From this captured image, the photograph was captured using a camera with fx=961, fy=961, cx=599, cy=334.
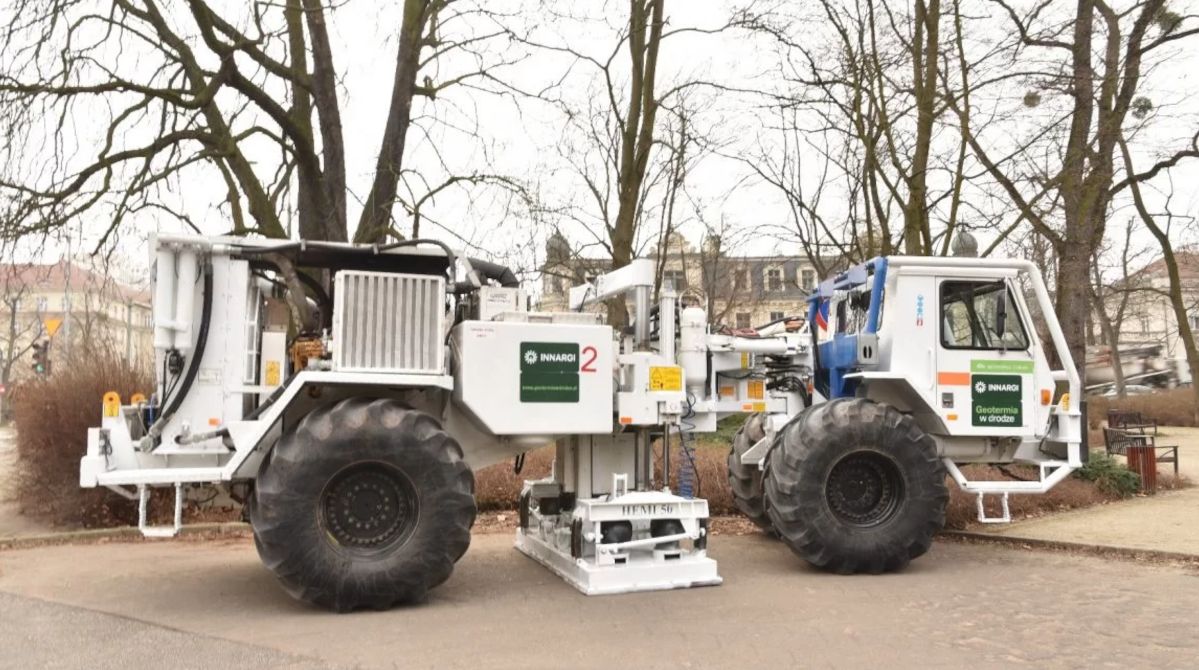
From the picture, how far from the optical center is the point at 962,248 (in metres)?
14.2

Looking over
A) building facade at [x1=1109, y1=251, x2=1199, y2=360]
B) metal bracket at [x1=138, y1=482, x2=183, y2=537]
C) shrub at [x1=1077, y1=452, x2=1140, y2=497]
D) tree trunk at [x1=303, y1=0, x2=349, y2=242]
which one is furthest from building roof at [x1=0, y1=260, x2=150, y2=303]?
building facade at [x1=1109, y1=251, x2=1199, y2=360]

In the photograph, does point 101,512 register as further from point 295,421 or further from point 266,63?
point 266,63

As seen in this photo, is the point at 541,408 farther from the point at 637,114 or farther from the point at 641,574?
the point at 637,114

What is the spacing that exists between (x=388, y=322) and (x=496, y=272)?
3.70 feet

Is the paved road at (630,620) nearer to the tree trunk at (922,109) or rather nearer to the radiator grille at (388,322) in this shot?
the radiator grille at (388,322)

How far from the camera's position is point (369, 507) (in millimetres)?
6820

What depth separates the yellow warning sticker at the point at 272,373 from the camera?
7109 millimetres

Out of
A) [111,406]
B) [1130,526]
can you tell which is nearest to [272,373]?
[111,406]

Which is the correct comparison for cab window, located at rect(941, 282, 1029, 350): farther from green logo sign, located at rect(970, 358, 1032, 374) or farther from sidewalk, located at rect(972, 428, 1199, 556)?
sidewalk, located at rect(972, 428, 1199, 556)

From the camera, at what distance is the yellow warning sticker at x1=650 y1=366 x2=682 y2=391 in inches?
306

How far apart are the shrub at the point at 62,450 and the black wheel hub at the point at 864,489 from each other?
7.51 meters

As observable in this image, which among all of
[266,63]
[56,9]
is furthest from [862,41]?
[56,9]

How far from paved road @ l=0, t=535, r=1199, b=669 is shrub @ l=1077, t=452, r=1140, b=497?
4443 mm

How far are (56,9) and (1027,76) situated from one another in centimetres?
1137
